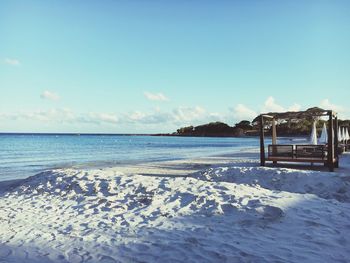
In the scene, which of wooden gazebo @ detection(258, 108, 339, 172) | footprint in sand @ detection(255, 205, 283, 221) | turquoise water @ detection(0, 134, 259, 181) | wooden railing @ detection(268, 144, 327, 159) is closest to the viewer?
footprint in sand @ detection(255, 205, 283, 221)

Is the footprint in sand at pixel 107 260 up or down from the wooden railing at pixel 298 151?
down

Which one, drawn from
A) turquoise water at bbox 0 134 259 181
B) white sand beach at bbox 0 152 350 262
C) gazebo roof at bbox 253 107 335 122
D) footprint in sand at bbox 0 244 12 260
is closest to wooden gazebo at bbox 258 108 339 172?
gazebo roof at bbox 253 107 335 122

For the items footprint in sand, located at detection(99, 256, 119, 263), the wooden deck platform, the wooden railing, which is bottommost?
footprint in sand, located at detection(99, 256, 119, 263)

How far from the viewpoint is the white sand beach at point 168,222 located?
14.5 feet

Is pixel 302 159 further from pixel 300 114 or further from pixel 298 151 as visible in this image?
pixel 300 114

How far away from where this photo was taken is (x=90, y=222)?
19.7 feet

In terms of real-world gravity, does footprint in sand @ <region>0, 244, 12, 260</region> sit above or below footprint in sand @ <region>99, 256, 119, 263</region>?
above

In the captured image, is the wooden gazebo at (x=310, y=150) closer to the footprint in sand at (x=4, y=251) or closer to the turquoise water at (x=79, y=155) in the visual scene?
the turquoise water at (x=79, y=155)

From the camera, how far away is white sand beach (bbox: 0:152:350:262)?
4.43 metres

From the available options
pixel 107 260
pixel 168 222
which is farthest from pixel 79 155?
pixel 107 260

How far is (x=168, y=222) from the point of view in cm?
579

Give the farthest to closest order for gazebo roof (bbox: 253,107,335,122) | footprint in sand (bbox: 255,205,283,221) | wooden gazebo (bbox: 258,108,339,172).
A: gazebo roof (bbox: 253,107,335,122) < wooden gazebo (bbox: 258,108,339,172) < footprint in sand (bbox: 255,205,283,221)

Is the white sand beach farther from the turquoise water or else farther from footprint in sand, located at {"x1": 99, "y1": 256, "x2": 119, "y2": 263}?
the turquoise water

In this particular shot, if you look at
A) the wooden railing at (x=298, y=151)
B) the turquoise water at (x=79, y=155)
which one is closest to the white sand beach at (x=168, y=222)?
the wooden railing at (x=298, y=151)
